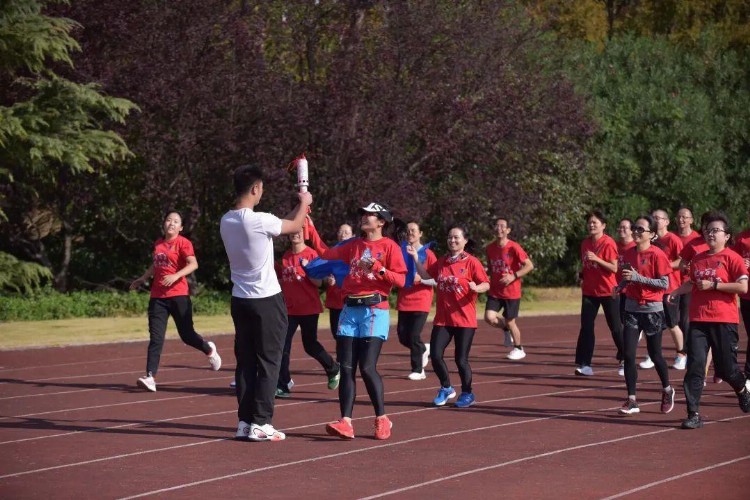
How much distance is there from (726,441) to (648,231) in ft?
9.26

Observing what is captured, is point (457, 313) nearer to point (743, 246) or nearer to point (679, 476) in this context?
point (743, 246)

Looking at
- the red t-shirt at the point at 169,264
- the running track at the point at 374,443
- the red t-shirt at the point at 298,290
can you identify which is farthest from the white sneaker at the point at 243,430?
the red t-shirt at the point at 169,264

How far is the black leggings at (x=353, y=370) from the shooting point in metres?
11.1

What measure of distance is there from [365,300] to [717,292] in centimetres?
333

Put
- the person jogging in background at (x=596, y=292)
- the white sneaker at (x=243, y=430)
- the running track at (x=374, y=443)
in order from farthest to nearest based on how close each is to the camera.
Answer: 1. the person jogging in background at (x=596, y=292)
2. the white sneaker at (x=243, y=430)
3. the running track at (x=374, y=443)

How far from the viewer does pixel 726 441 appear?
437 inches

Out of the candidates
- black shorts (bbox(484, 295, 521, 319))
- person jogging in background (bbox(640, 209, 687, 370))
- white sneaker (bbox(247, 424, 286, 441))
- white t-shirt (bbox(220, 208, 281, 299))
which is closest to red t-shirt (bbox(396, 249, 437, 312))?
black shorts (bbox(484, 295, 521, 319))

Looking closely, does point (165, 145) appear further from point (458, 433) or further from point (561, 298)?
point (458, 433)

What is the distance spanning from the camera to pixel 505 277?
688 inches

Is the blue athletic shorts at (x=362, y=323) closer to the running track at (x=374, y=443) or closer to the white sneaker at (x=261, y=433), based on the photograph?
the running track at (x=374, y=443)

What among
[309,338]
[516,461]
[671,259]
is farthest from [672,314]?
[516,461]

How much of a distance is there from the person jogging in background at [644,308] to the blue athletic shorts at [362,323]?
2.89 m

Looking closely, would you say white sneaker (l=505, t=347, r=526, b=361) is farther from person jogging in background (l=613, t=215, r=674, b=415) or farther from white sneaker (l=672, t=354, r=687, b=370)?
person jogging in background (l=613, t=215, r=674, b=415)

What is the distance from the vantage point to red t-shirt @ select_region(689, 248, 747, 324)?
12055mm
